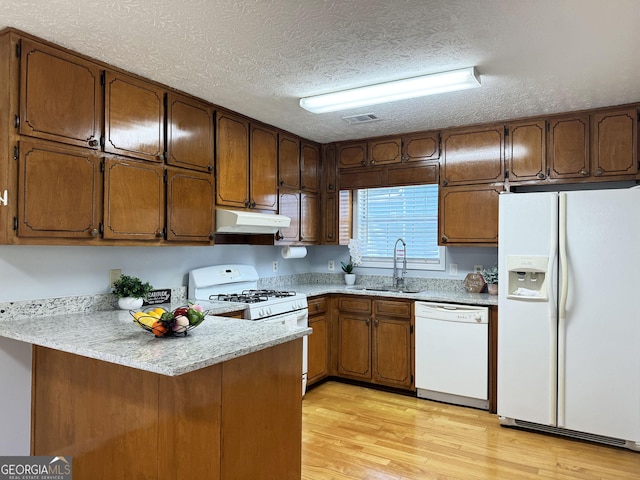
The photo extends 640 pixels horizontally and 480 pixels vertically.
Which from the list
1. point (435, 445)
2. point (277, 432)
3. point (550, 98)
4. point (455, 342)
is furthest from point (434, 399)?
point (550, 98)

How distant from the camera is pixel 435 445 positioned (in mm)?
3018

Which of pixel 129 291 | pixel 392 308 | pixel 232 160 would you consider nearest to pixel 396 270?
pixel 392 308

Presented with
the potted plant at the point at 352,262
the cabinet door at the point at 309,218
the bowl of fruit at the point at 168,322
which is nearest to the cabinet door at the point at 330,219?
the cabinet door at the point at 309,218

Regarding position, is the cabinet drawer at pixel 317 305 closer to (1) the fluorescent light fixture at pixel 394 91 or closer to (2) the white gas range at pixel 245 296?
(2) the white gas range at pixel 245 296

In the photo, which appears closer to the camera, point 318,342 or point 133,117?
point 133,117

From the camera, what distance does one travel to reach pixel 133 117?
8.93 ft

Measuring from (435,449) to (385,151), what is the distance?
259 centimetres

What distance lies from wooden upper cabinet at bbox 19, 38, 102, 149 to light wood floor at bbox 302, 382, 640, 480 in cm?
233

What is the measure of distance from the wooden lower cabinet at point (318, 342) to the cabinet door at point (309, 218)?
0.66 m

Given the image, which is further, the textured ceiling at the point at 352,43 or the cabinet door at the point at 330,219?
the cabinet door at the point at 330,219

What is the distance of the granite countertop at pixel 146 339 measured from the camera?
66.1 inches

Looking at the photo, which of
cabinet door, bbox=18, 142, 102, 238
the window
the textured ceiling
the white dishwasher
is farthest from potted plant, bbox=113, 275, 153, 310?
the window

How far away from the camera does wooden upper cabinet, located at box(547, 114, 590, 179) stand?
3398mm
